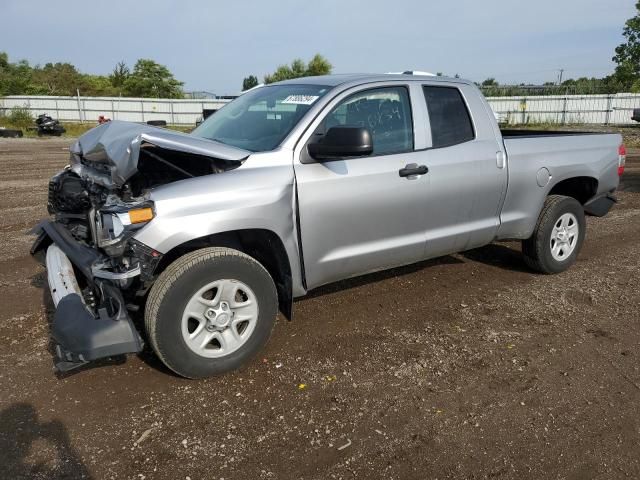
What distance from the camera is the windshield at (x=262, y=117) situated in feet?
12.2

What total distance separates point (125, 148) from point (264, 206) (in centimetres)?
90

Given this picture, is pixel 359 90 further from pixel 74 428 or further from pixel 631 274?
pixel 631 274

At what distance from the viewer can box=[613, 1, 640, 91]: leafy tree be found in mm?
41484

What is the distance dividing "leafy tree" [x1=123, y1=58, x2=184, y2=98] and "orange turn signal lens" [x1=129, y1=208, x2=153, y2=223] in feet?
186

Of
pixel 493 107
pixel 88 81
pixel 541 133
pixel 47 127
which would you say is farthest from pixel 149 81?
pixel 541 133

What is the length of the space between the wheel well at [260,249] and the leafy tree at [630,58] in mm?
46404

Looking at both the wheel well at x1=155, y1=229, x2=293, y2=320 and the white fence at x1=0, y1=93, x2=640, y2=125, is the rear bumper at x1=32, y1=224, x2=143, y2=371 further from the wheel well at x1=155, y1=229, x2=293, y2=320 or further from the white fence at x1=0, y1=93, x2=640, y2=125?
the white fence at x1=0, y1=93, x2=640, y2=125

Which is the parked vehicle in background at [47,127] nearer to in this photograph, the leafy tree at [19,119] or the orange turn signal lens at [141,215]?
the leafy tree at [19,119]

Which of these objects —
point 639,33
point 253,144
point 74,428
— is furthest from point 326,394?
point 639,33

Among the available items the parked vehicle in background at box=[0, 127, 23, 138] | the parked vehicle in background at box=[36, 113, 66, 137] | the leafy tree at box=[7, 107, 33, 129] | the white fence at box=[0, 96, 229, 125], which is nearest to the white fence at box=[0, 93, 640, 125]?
the white fence at box=[0, 96, 229, 125]

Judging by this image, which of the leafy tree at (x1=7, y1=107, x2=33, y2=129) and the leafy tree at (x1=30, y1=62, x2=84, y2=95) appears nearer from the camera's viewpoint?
the leafy tree at (x1=7, y1=107, x2=33, y2=129)

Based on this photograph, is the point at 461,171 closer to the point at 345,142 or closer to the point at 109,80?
the point at 345,142

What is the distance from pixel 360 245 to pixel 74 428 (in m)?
2.17

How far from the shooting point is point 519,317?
14.1 ft
